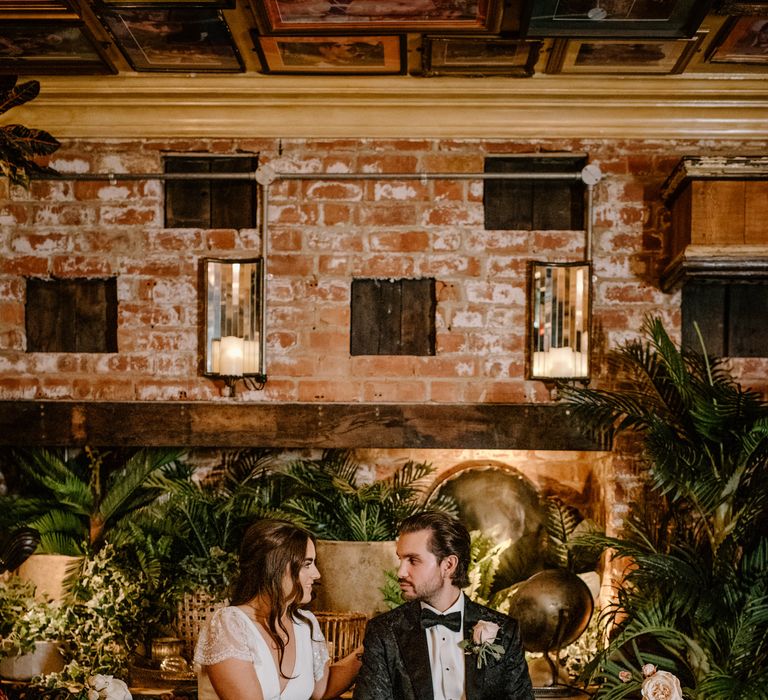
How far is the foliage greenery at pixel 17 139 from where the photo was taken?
8.68 ft

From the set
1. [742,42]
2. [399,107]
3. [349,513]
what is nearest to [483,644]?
[349,513]

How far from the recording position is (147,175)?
414cm

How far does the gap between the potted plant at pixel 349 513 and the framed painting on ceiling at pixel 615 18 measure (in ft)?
7.51

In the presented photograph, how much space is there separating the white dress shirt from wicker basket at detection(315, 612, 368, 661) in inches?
26.9

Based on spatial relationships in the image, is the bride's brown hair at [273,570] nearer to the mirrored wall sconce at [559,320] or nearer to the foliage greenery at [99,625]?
the foliage greenery at [99,625]

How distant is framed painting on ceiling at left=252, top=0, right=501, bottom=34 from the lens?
3.28m

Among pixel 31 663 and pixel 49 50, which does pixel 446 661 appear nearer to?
pixel 31 663

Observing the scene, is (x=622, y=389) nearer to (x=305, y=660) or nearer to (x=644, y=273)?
(x=644, y=273)

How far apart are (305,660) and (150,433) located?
155 centimetres

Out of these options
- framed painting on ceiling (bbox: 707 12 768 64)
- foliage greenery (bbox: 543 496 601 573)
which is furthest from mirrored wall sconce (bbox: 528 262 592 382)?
framed painting on ceiling (bbox: 707 12 768 64)

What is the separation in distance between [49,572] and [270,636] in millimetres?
1611

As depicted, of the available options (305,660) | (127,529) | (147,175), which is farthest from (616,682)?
(147,175)

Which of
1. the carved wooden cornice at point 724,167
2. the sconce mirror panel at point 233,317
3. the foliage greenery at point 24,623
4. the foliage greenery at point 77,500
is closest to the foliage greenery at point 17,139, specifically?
the sconce mirror panel at point 233,317

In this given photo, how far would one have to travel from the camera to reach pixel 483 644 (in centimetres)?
287
